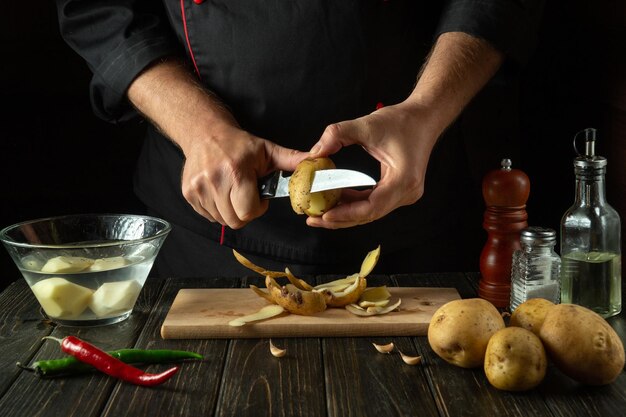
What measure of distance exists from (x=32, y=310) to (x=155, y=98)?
1.62ft

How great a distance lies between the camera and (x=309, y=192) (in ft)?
4.49

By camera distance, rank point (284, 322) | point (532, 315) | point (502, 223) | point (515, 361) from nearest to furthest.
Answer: point (515, 361)
point (532, 315)
point (284, 322)
point (502, 223)

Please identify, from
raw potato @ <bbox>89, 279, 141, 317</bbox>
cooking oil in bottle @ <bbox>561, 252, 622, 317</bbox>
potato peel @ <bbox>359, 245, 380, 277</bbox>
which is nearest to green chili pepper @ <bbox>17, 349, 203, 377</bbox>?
raw potato @ <bbox>89, 279, 141, 317</bbox>

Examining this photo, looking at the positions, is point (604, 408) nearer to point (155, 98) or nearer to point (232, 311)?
point (232, 311)

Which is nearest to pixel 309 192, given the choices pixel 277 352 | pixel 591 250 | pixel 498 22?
pixel 277 352

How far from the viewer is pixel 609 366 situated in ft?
3.62

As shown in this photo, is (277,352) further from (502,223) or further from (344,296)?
(502,223)

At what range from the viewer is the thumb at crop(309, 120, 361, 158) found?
1.38 metres

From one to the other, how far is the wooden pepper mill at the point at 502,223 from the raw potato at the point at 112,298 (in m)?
0.63

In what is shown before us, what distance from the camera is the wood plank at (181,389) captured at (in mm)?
1071

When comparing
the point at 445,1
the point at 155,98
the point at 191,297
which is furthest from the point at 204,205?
the point at 445,1

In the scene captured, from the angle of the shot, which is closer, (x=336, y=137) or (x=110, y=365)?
(x=110, y=365)

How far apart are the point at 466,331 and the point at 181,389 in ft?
1.32

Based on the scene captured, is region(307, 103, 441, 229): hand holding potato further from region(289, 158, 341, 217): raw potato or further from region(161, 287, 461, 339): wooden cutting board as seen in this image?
region(161, 287, 461, 339): wooden cutting board
